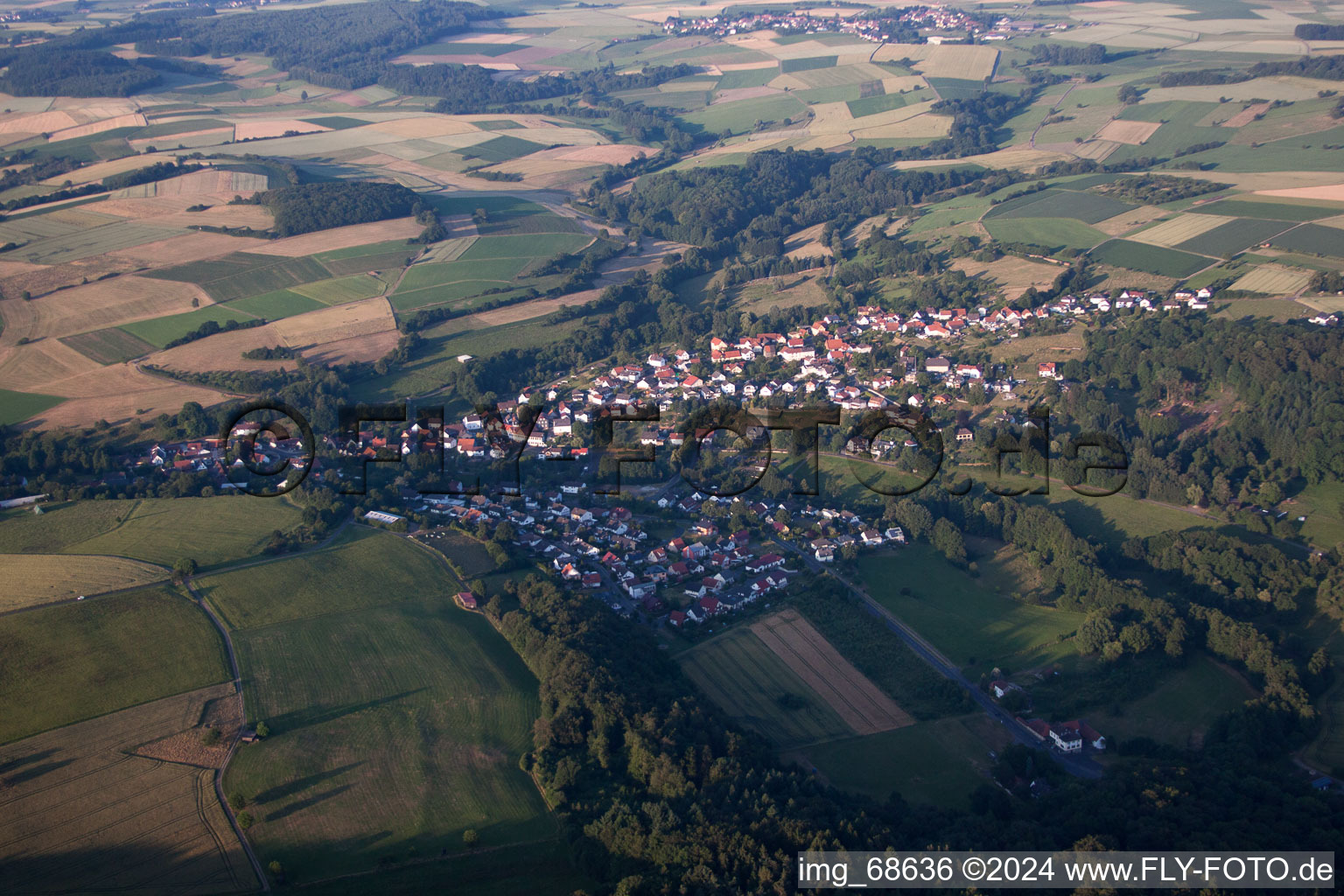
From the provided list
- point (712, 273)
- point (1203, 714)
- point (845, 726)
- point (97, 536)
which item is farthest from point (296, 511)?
point (712, 273)

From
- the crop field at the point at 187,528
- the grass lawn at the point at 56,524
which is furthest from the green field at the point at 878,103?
the grass lawn at the point at 56,524

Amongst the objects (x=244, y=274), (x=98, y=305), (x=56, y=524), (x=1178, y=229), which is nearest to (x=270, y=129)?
(x=244, y=274)

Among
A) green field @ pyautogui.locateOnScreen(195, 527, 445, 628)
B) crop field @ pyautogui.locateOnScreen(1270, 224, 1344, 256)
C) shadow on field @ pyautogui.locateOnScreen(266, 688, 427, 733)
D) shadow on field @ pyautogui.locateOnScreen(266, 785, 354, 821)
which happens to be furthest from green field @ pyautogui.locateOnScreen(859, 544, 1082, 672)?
crop field @ pyautogui.locateOnScreen(1270, 224, 1344, 256)

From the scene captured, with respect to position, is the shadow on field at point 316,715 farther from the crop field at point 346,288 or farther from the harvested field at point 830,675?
the crop field at point 346,288

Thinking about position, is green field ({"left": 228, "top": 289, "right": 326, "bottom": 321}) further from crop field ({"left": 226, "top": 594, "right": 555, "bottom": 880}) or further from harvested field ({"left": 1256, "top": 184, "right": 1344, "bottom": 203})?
harvested field ({"left": 1256, "top": 184, "right": 1344, "bottom": 203})

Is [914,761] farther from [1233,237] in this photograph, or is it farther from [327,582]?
[1233,237]

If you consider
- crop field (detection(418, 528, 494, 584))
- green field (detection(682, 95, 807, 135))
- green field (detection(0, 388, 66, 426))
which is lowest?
crop field (detection(418, 528, 494, 584))
